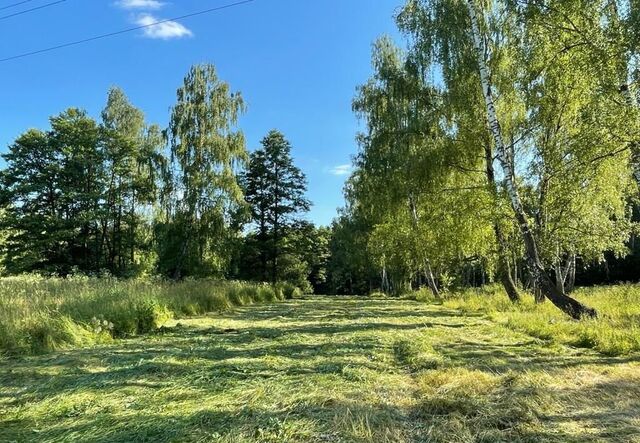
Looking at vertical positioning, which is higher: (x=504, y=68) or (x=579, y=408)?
(x=504, y=68)

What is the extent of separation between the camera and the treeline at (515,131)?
24.3 feet

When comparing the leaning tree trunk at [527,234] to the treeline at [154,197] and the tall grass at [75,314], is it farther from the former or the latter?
the treeline at [154,197]

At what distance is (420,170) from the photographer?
13688mm

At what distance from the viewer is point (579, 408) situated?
135 inches

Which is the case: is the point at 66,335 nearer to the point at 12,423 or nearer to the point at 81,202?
the point at 12,423

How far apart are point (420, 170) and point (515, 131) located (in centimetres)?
311

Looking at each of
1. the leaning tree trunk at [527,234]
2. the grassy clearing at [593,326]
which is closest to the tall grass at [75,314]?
the grassy clearing at [593,326]

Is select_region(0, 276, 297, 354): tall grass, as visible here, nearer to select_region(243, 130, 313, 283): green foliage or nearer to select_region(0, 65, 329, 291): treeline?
select_region(0, 65, 329, 291): treeline

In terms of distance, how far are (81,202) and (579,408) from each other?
29.3 m

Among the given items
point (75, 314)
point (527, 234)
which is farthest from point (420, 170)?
point (75, 314)

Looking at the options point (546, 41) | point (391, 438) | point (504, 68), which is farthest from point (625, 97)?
point (391, 438)

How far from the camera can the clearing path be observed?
300cm

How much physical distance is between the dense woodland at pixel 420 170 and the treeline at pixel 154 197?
10 cm

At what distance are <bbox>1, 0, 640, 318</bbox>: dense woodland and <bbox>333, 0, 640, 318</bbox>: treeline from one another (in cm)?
5
